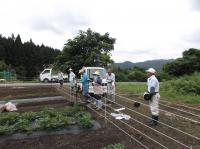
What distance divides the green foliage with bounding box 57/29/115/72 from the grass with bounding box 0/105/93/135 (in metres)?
24.8

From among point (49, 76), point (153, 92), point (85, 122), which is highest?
point (49, 76)

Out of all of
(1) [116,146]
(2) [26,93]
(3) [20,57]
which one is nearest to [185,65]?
(2) [26,93]

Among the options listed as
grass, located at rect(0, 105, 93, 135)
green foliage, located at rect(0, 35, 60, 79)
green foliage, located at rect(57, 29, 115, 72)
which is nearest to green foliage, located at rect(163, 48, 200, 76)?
green foliage, located at rect(57, 29, 115, 72)

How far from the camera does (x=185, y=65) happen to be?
123 feet

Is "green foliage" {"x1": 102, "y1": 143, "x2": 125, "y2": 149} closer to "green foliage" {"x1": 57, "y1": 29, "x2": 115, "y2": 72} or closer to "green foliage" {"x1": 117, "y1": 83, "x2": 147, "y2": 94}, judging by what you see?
"green foliage" {"x1": 117, "y1": 83, "x2": 147, "y2": 94}

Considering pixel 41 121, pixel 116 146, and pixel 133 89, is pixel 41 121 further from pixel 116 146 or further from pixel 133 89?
pixel 133 89

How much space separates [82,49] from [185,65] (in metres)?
11.9

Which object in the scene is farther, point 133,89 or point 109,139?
point 133,89

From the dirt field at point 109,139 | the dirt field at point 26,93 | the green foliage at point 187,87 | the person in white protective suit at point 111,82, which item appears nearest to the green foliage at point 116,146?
the dirt field at point 109,139

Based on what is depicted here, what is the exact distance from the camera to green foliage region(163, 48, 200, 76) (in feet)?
123

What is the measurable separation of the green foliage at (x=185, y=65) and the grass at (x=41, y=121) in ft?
93.0

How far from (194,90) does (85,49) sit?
1951cm

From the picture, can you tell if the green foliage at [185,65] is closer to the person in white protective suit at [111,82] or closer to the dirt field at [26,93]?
the dirt field at [26,93]

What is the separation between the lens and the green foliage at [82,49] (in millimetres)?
36219
